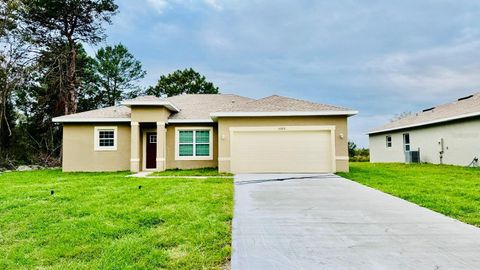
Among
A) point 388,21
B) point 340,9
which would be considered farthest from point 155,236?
point 388,21

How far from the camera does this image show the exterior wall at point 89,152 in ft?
56.2

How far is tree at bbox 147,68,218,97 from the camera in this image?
37.6 m

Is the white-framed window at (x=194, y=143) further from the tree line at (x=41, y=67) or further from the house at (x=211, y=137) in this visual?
the tree line at (x=41, y=67)

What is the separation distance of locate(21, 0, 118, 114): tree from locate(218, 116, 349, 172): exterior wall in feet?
45.5

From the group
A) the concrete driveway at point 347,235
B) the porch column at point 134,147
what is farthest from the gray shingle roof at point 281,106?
the concrete driveway at point 347,235

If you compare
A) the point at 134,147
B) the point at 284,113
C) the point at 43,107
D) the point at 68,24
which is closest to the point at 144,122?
the point at 134,147

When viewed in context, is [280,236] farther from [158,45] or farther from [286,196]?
[158,45]

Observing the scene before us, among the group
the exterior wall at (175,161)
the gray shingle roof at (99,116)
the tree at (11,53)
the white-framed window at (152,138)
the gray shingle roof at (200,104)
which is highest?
the tree at (11,53)

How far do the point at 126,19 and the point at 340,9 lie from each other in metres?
16.9

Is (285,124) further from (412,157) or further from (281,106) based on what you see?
(412,157)

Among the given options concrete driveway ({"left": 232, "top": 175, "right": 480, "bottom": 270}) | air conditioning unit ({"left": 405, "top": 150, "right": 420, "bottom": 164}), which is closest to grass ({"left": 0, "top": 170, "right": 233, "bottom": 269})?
concrete driveway ({"left": 232, "top": 175, "right": 480, "bottom": 270})

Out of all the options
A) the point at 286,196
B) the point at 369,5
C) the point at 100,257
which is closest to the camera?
the point at 100,257

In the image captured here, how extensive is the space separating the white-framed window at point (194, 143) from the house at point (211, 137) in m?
0.02

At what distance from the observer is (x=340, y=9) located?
15586 mm
